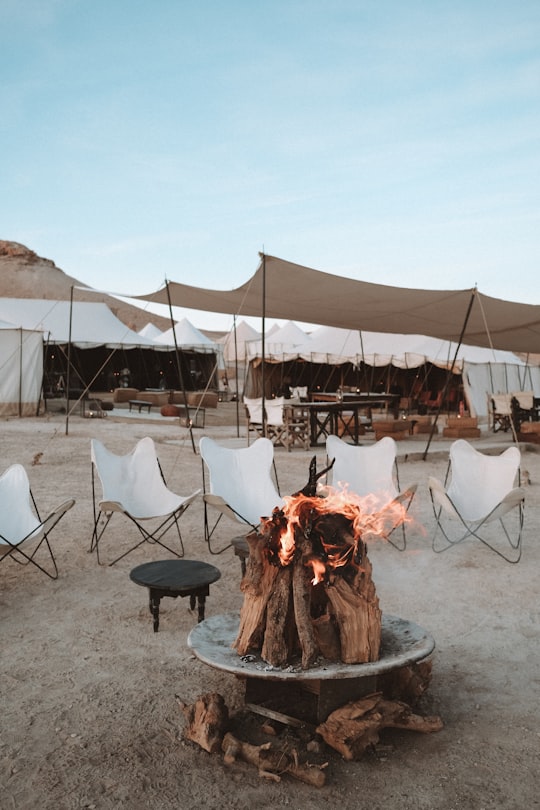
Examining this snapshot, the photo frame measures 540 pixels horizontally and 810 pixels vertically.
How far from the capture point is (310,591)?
7.96 feet

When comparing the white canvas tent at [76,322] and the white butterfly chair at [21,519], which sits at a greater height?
the white canvas tent at [76,322]

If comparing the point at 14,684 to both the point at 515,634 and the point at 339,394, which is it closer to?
the point at 515,634

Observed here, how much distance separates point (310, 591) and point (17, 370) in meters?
15.0

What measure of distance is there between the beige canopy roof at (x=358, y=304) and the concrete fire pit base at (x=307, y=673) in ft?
16.5

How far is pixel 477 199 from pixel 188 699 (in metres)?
10.5

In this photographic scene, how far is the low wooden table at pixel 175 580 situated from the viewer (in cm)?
310

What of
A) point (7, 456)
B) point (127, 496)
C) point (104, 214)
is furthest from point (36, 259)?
point (127, 496)

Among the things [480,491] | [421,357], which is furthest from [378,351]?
[480,491]

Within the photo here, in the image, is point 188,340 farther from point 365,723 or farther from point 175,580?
point 365,723

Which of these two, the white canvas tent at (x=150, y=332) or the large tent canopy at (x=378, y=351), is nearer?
the large tent canopy at (x=378, y=351)

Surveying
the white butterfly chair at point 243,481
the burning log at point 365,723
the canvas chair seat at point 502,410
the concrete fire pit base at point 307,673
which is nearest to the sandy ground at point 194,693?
the burning log at point 365,723

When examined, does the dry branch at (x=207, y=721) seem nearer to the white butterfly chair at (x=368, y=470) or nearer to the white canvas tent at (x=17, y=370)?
the white butterfly chair at (x=368, y=470)

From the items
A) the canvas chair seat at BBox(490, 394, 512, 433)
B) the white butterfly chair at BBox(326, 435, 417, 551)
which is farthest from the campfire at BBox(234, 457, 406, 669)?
the canvas chair seat at BBox(490, 394, 512, 433)

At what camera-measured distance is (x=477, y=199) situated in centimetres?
1100
